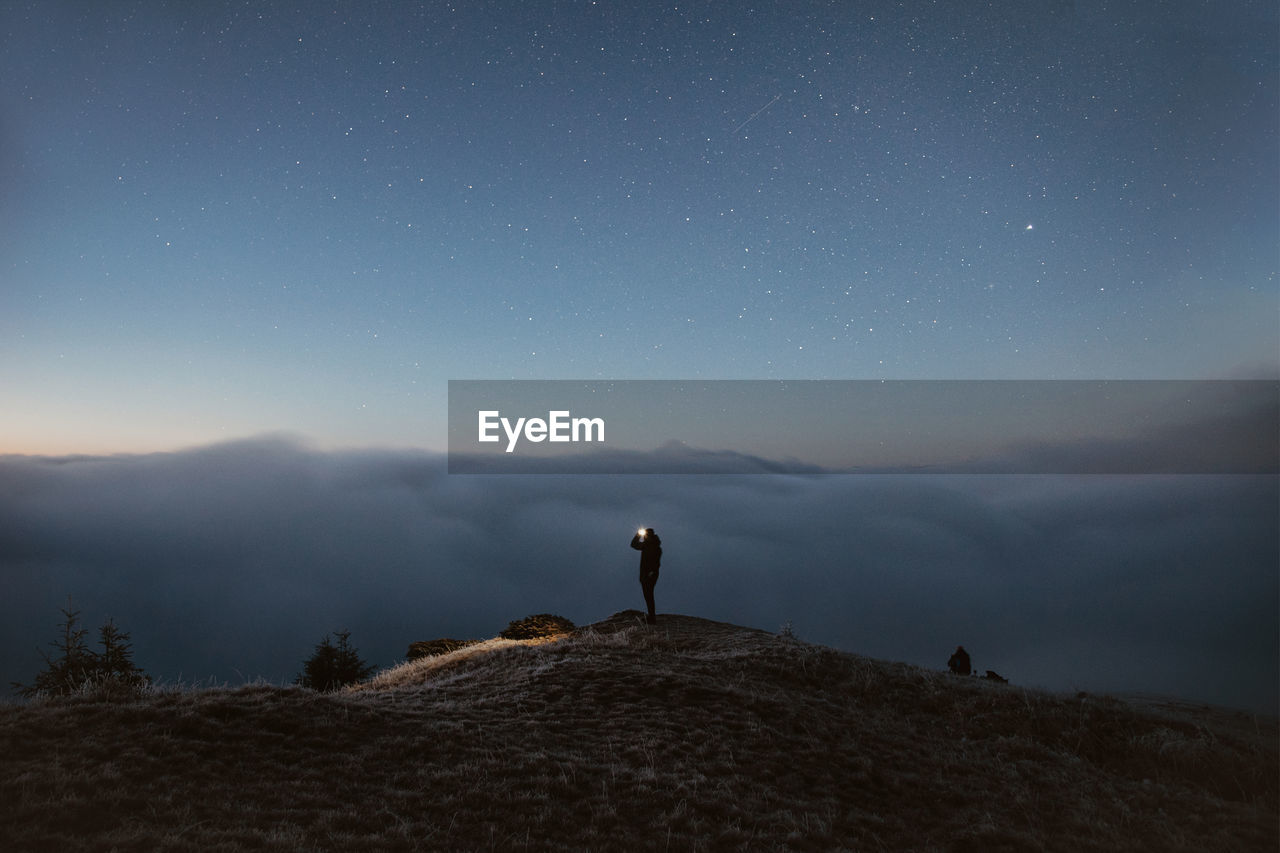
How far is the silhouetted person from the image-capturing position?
2330cm

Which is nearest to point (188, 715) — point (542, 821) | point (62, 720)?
point (62, 720)

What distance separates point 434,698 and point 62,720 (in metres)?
6.08

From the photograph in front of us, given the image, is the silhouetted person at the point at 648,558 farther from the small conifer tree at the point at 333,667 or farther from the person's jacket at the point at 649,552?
the small conifer tree at the point at 333,667

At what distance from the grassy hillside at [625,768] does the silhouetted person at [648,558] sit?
23.4 ft

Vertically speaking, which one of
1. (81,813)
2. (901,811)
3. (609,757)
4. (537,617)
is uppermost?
(81,813)

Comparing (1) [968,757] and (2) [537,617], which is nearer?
(1) [968,757]

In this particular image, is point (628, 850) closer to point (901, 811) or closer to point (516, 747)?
point (516, 747)

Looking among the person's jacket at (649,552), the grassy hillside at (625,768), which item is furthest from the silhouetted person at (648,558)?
the grassy hillside at (625,768)

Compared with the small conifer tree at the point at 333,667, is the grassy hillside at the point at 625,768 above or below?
above

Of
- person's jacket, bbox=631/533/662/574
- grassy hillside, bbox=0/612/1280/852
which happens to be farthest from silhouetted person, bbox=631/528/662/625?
grassy hillside, bbox=0/612/1280/852

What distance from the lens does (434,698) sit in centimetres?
1330

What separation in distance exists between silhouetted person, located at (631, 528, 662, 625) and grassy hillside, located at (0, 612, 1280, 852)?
23.4 ft

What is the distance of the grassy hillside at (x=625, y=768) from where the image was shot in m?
7.30

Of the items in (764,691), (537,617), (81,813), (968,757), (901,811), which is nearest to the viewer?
(81,813)
